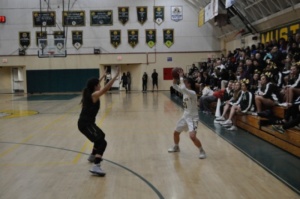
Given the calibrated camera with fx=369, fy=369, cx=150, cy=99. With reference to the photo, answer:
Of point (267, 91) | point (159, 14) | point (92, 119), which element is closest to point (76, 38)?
point (159, 14)

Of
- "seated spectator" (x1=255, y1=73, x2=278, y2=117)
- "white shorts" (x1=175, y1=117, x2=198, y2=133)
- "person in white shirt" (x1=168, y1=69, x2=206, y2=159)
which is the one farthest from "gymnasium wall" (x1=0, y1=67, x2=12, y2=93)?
"person in white shirt" (x1=168, y1=69, x2=206, y2=159)

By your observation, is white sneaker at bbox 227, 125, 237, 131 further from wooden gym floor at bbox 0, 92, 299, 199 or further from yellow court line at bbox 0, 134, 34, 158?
yellow court line at bbox 0, 134, 34, 158

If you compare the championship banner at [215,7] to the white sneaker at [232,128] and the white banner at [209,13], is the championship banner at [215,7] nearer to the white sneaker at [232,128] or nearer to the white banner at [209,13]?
the white banner at [209,13]

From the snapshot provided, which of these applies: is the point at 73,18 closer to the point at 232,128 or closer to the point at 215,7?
the point at 215,7

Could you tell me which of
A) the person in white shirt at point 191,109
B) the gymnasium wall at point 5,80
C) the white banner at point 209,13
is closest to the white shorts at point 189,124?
the person in white shirt at point 191,109

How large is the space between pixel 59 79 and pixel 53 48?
3908mm

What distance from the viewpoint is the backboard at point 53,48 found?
86.8ft

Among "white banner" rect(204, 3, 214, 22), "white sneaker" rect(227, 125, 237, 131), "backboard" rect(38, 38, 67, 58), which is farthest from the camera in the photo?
"backboard" rect(38, 38, 67, 58)

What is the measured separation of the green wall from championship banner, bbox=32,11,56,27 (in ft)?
12.4

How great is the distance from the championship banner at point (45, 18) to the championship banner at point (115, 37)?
4.68 metres

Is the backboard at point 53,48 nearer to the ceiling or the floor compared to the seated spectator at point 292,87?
nearer to the ceiling

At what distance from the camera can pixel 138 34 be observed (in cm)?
2944

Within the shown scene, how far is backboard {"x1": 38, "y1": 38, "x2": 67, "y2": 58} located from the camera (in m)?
26.5

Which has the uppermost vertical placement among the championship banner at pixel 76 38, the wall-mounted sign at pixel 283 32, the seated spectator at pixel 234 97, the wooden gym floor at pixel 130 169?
the championship banner at pixel 76 38
